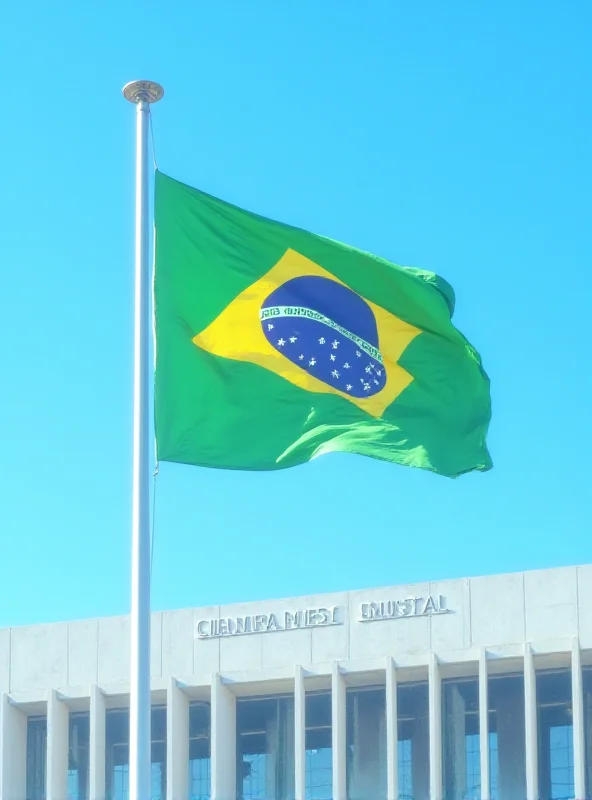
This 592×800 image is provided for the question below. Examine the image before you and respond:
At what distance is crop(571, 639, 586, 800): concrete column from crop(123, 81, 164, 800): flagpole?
71.1 feet

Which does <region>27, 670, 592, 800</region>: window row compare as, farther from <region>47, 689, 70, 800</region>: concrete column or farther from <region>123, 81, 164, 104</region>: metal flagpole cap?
<region>123, 81, 164, 104</region>: metal flagpole cap

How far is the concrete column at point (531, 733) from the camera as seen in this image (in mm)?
38469

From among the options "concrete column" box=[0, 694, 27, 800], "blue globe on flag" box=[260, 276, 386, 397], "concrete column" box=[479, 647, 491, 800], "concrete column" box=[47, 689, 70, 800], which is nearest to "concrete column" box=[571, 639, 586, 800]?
"concrete column" box=[479, 647, 491, 800]

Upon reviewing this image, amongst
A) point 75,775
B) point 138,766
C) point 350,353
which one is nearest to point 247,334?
point 350,353

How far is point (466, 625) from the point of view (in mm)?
40531

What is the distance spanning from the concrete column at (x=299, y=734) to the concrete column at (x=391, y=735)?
1993 millimetres

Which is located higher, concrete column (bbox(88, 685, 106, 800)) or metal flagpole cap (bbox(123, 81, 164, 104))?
metal flagpole cap (bbox(123, 81, 164, 104))

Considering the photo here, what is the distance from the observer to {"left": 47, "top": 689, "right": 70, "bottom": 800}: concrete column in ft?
145

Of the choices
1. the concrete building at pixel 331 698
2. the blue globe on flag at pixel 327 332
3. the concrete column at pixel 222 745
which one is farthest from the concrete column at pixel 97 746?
the blue globe on flag at pixel 327 332

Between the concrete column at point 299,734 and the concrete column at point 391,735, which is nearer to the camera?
the concrete column at point 391,735

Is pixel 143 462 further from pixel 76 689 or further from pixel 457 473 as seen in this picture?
pixel 76 689

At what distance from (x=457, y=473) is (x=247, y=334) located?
9.73 ft

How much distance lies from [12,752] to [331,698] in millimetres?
8872

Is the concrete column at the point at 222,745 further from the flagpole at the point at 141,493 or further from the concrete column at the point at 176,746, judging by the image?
the flagpole at the point at 141,493
